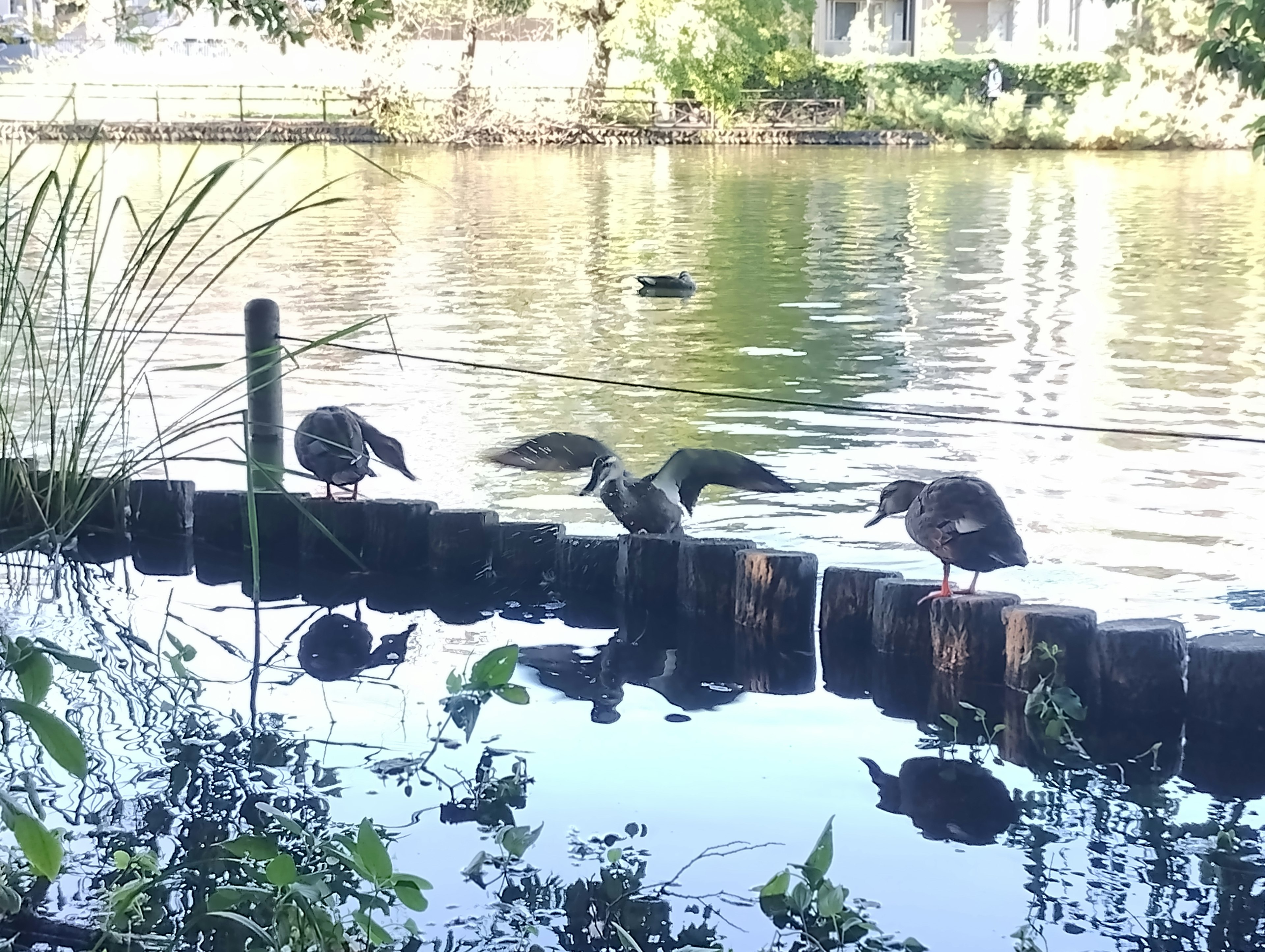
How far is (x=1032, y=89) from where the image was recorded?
3991 cm

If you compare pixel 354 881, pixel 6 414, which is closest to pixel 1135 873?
pixel 354 881

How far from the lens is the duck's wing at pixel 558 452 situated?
5.40 m

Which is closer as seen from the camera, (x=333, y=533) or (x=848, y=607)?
(x=848, y=607)

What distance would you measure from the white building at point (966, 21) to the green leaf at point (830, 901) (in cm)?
4409

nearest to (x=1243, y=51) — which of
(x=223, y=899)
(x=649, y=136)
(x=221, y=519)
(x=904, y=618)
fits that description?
(x=904, y=618)

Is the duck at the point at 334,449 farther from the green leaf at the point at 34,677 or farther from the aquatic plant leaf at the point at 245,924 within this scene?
the green leaf at the point at 34,677

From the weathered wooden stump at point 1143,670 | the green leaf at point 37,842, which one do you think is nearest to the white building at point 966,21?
the weathered wooden stump at point 1143,670

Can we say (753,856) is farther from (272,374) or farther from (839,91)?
(839,91)

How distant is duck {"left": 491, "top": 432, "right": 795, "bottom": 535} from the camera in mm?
5215

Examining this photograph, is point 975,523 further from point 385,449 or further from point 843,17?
point 843,17

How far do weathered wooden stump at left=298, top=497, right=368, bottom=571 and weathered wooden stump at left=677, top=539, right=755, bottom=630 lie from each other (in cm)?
123

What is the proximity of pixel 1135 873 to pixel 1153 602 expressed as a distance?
2249 mm

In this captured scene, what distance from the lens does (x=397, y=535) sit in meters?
5.63

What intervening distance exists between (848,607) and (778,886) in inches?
75.4
